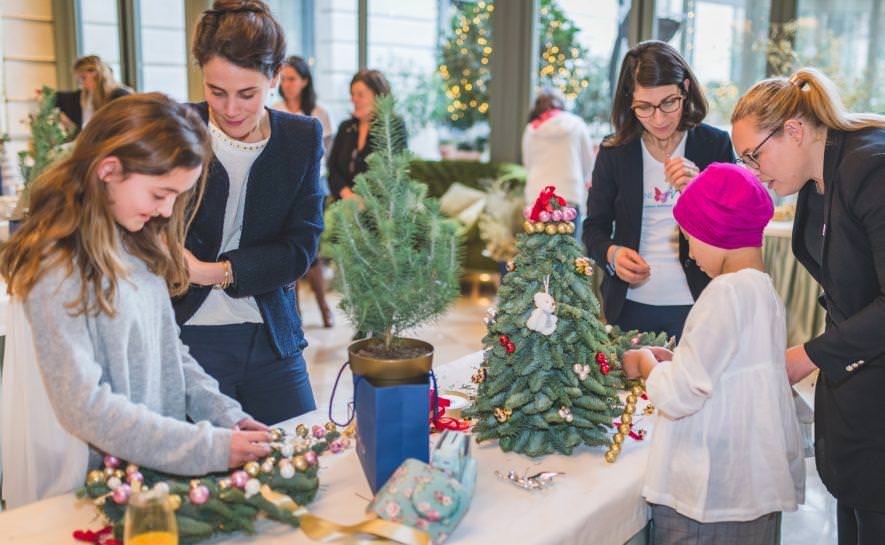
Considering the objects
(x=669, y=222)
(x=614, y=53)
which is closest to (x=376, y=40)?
(x=614, y=53)

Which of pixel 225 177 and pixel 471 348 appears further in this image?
pixel 471 348

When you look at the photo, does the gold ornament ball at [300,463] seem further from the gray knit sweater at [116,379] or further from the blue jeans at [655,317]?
the blue jeans at [655,317]

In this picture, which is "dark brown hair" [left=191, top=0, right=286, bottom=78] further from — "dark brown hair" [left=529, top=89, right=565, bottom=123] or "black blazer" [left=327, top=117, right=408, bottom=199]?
"dark brown hair" [left=529, top=89, right=565, bottom=123]

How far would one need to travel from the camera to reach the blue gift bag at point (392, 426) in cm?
135

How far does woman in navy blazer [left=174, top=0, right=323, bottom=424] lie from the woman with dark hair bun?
125 inches

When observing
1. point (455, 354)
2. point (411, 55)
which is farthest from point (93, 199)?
point (411, 55)

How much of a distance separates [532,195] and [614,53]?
1.37 meters

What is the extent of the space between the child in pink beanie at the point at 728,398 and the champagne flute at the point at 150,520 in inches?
32.4

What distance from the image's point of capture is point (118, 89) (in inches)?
199

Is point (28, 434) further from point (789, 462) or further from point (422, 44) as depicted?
point (422, 44)

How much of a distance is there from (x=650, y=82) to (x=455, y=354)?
3.05 m

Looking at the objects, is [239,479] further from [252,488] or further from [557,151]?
[557,151]

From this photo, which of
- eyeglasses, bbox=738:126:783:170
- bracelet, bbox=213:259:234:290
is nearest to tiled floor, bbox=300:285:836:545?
bracelet, bbox=213:259:234:290

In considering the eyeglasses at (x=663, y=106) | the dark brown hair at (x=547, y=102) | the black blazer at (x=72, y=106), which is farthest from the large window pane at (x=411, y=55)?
the eyeglasses at (x=663, y=106)
